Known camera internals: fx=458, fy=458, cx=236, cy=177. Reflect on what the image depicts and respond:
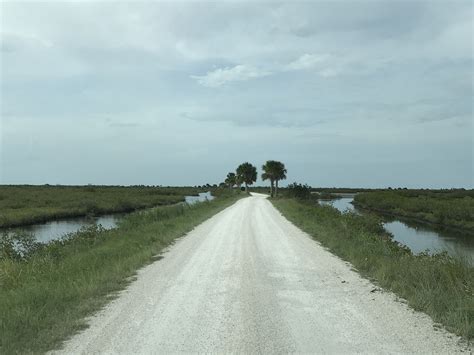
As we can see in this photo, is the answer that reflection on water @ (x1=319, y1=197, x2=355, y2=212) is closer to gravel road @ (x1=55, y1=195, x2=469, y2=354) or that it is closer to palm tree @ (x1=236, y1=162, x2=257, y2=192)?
palm tree @ (x1=236, y1=162, x2=257, y2=192)

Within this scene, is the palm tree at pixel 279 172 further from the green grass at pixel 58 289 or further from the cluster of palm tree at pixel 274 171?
the green grass at pixel 58 289

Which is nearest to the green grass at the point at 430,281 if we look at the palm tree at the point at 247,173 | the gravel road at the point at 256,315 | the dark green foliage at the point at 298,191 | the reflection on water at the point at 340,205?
the gravel road at the point at 256,315

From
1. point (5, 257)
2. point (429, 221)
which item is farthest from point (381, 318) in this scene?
point (429, 221)

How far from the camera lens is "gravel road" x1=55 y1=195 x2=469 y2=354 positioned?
593 centimetres

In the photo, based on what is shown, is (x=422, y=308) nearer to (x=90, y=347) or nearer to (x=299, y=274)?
(x=299, y=274)

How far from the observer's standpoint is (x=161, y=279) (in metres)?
10.4

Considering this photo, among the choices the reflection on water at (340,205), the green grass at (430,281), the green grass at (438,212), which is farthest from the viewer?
the reflection on water at (340,205)

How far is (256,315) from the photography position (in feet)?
24.1

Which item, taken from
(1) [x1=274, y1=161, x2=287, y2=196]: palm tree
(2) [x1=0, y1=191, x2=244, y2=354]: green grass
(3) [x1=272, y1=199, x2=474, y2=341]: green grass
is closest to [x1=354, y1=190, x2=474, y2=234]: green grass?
(1) [x1=274, y1=161, x2=287, y2=196]: palm tree

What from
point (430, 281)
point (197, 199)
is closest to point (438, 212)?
point (197, 199)

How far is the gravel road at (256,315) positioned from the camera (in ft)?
19.4

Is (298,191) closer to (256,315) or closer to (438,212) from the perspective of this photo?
(438,212)

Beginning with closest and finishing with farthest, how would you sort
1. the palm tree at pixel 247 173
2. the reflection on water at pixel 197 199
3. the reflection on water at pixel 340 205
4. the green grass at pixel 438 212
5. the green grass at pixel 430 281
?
the green grass at pixel 430 281
the green grass at pixel 438 212
the reflection on water at pixel 197 199
the reflection on water at pixel 340 205
the palm tree at pixel 247 173

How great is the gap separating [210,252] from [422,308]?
806 centimetres
